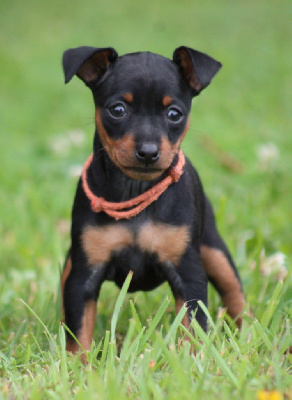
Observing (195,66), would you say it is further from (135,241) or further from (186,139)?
(186,139)

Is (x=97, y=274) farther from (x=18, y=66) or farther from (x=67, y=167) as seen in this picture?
(x=18, y=66)

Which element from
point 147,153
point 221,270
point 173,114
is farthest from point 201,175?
point 147,153

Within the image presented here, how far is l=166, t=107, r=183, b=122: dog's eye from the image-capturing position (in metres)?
3.40

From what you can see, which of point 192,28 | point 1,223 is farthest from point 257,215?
point 192,28

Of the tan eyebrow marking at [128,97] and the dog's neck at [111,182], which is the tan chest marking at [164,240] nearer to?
the dog's neck at [111,182]

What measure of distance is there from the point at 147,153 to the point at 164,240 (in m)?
0.48

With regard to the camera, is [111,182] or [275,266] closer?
[111,182]

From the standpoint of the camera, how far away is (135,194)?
11.6 ft

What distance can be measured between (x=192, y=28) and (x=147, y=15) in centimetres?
120

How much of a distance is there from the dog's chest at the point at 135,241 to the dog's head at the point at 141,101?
0.91 ft

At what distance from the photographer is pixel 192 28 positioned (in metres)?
13.0

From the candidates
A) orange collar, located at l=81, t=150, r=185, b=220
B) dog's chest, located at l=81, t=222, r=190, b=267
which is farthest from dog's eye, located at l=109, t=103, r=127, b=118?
dog's chest, located at l=81, t=222, r=190, b=267

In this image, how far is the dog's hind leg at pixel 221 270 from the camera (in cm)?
401

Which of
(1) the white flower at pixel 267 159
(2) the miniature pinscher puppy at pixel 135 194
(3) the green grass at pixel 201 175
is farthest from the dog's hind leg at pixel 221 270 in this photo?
(1) the white flower at pixel 267 159
